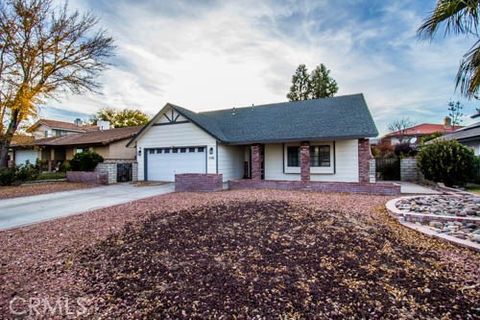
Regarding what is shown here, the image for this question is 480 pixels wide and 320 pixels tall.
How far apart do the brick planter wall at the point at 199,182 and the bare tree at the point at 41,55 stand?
11.5m

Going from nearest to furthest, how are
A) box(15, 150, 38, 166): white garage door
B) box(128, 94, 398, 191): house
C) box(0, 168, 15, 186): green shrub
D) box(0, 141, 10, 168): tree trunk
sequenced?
box(128, 94, 398, 191): house
box(0, 168, 15, 186): green shrub
box(0, 141, 10, 168): tree trunk
box(15, 150, 38, 166): white garage door

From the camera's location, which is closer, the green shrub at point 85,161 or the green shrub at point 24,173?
the green shrub at point 24,173

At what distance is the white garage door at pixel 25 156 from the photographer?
78.0 feet

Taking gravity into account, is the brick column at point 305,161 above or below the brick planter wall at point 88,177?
above

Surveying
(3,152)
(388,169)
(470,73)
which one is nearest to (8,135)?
(3,152)

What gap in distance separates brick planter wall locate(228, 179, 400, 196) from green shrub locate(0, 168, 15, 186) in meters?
12.3

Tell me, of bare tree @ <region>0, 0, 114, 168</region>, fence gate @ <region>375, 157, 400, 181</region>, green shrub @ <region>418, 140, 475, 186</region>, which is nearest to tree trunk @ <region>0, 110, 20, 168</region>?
bare tree @ <region>0, 0, 114, 168</region>

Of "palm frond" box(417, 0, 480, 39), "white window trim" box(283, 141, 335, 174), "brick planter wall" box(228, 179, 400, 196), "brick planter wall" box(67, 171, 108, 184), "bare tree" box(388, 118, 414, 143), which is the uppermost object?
"bare tree" box(388, 118, 414, 143)

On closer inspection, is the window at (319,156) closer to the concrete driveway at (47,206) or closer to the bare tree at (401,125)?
the concrete driveway at (47,206)

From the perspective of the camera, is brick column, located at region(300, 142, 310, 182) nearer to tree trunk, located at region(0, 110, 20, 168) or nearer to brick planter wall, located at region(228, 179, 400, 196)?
brick planter wall, located at region(228, 179, 400, 196)

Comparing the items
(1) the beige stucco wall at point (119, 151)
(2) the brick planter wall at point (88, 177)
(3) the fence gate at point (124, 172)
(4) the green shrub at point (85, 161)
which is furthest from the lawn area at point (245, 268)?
(1) the beige stucco wall at point (119, 151)

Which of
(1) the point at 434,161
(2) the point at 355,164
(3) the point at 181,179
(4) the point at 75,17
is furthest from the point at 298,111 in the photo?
(4) the point at 75,17

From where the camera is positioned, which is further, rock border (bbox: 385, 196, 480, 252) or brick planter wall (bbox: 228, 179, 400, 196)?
brick planter wall (bbox: 228, 179, 400, 196)

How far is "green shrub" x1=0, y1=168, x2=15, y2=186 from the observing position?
43.7ft
